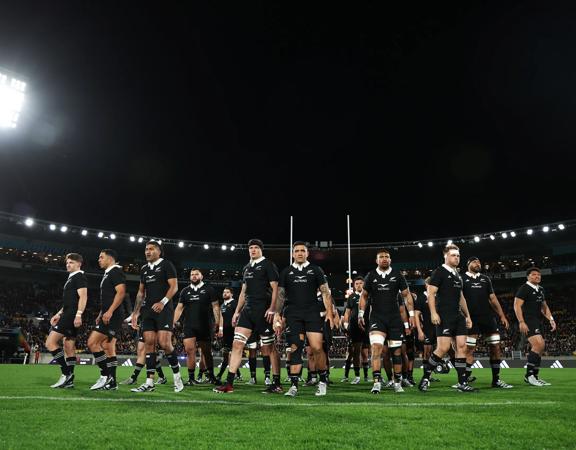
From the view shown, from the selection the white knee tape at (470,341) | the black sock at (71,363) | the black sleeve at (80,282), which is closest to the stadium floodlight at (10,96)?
the black sleeve at (80,282)

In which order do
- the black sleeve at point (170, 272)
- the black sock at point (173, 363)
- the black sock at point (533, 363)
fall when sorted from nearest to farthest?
1. the black sock at point (173, 363)
2. the black sleeve at point (170, 272)
3. the black sock at point (533, 363)

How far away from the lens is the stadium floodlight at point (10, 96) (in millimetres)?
25000

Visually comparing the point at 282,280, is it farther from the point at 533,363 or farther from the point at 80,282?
the point at 533,363

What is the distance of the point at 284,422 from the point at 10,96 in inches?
1028

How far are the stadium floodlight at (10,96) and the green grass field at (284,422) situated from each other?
2215cm

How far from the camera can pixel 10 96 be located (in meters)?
25.1

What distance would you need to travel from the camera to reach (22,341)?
1073 inches

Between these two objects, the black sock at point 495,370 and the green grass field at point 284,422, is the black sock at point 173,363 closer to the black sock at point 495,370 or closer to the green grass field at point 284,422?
the green grass field at point 284,422

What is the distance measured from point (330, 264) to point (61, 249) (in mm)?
30598

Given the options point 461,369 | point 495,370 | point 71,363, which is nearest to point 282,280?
point 461,369

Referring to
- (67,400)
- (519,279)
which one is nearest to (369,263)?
(519,279)

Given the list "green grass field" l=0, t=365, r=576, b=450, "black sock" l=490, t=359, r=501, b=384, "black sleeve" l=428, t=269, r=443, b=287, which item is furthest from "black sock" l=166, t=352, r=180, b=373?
"black sock" l=490, t=359, r=501, b=384

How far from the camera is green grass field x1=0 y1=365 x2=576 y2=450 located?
4059 millimetres

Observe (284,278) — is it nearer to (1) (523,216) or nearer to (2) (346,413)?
(2) (346,413)
